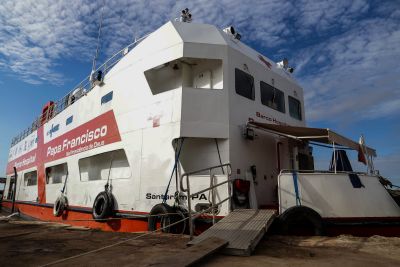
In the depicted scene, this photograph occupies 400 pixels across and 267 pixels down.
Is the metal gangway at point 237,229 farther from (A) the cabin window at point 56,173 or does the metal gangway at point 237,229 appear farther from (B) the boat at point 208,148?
(A) the cabin window at point 56,173

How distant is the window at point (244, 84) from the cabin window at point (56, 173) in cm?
852

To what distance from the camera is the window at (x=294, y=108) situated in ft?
31.3

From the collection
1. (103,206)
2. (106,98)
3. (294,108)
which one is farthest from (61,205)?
(294,108)

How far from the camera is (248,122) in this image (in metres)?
7.40

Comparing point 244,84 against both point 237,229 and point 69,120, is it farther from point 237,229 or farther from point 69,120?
point 69,120

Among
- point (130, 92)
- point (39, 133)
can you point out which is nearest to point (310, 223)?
point (130, 92)

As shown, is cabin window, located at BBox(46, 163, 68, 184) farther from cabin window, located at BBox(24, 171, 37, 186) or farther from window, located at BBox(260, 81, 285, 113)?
window, located at BBox(260, 81, 285, 113)

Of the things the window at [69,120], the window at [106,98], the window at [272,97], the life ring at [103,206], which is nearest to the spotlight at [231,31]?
the window at [272,97]

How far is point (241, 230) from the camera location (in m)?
4.59

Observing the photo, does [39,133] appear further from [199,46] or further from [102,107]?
[199,46]

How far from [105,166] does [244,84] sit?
4.88 m

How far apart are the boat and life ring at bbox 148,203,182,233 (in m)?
0.02

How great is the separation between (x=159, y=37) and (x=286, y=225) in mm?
5187

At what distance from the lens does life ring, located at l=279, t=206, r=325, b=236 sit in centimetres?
543
